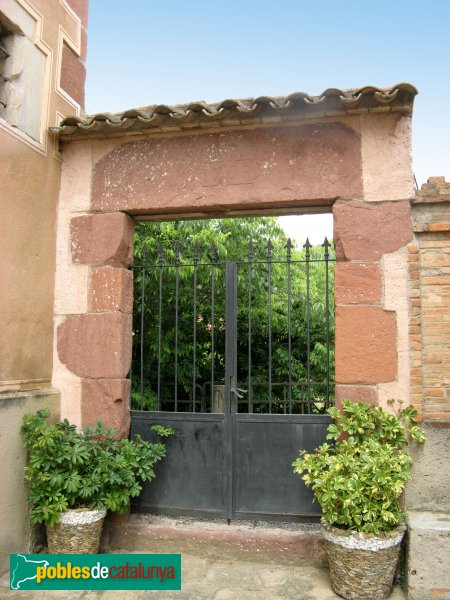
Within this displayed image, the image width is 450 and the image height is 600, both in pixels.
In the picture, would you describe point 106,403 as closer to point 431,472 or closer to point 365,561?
point 365,561

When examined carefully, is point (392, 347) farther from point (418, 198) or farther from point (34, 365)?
point (34, 365)

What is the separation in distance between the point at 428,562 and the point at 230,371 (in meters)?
1.86

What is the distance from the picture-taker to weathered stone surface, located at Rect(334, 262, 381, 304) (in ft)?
12.4

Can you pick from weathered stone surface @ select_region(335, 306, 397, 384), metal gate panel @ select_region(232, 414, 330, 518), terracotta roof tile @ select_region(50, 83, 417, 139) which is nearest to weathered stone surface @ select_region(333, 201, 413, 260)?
weathered stone surface @ select_region(335, 306, 397, 384)

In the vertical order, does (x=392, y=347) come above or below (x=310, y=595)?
above

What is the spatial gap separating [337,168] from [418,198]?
0.64 meters

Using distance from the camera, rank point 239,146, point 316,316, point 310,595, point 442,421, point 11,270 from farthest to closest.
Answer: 1. point 316,316
2. point 239,146
3. point 11,270
4. point 442,421
5. point 310,595

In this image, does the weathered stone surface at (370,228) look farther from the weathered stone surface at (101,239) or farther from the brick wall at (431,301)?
the weathered stone surface at (101,239)

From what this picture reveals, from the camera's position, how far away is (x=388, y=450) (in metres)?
3.37

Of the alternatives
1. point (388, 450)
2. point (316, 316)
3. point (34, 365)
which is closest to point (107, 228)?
point (34, 365)

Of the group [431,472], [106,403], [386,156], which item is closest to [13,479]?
[106,403]

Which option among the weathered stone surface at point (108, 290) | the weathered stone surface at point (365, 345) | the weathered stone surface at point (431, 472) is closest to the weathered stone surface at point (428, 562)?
the weathered stone surface at point (431, 472)

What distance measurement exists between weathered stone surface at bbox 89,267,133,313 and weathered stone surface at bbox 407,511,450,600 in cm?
268

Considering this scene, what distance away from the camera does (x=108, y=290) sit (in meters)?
4.23
